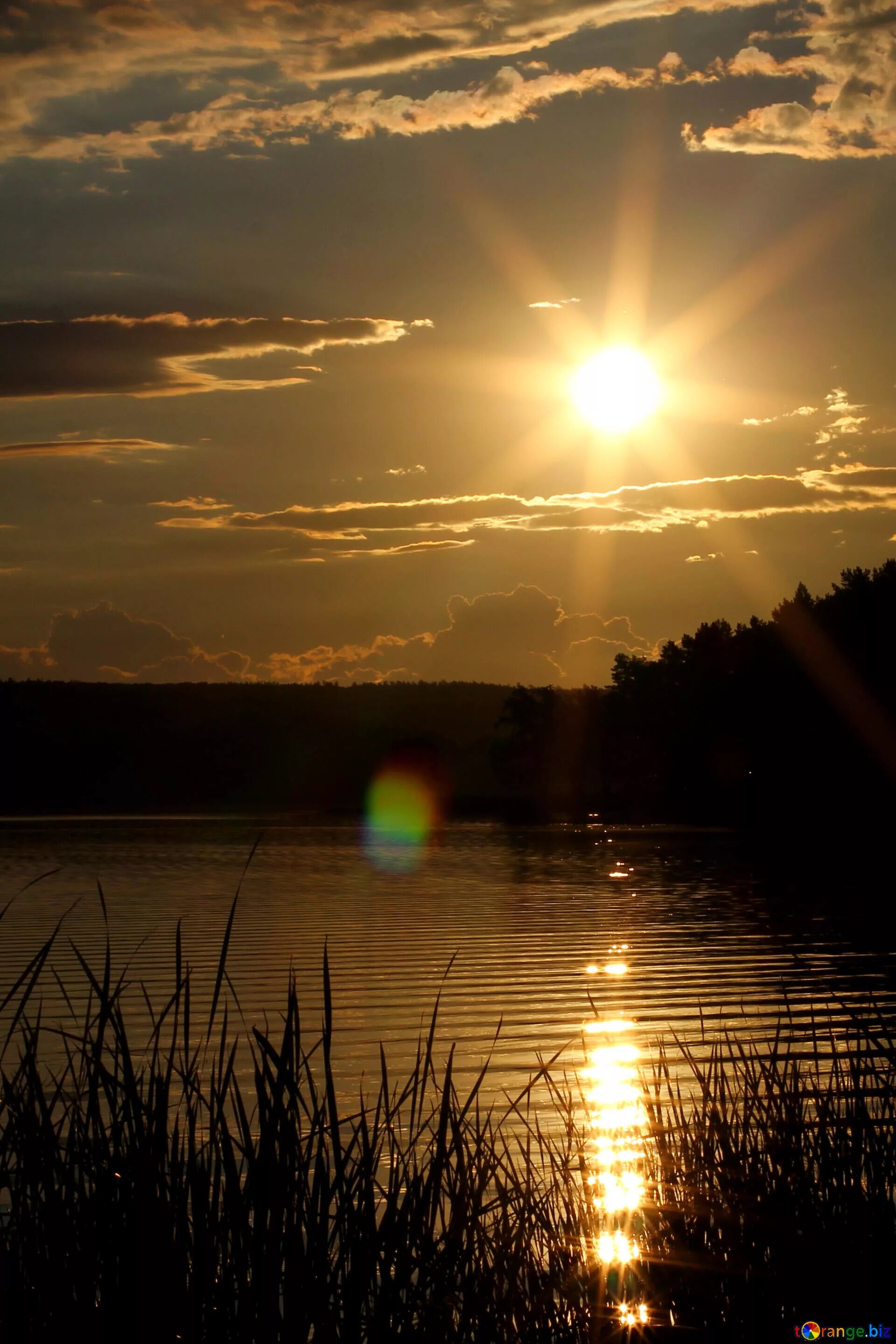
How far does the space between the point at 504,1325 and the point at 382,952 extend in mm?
20471

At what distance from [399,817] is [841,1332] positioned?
106079mm

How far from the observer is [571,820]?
96.8m

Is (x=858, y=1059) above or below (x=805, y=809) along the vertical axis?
below

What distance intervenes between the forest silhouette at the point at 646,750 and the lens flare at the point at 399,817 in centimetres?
220

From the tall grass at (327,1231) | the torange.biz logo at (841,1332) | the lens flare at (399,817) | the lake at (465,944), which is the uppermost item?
the lens flare at (399,817)

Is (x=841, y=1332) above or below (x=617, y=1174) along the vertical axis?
below

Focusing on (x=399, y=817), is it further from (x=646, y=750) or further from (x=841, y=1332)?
(x=841, y=1332)

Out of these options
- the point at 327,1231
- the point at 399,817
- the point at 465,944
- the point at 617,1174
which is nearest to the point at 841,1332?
the point at 327,1231

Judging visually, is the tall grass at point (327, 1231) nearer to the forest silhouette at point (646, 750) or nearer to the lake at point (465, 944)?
the lake at point (465, 944)

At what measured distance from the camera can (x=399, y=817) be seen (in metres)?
111

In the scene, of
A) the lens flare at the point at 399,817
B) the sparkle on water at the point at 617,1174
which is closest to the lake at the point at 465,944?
the sparkle on water at the point at 617,1174

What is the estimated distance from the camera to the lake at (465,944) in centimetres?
1780

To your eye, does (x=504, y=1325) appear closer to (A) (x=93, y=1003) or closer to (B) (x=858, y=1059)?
(B) (x=858, y=1059)

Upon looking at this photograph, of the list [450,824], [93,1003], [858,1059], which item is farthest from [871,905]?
[450,824]
